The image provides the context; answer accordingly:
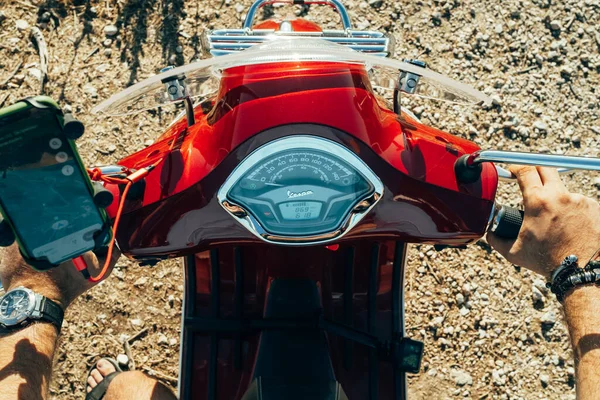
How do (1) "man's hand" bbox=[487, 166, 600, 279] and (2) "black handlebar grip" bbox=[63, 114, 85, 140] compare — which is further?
(1) "man's hand" bbox=[487, 166, 600, 279]

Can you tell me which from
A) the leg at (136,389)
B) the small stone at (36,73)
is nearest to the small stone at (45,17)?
the small stone at (36,73)

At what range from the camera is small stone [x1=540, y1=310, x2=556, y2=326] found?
248 cm

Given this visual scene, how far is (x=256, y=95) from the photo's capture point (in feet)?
3.95

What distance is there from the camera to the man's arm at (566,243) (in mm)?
1516

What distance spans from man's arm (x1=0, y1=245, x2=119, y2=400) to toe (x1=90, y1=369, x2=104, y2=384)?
2.29ft

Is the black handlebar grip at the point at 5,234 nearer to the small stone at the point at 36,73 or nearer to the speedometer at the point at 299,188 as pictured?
the speedometer at the point at 299,188

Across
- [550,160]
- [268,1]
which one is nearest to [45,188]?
[268,1]

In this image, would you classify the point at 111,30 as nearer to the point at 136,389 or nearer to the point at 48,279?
the point at 48,279

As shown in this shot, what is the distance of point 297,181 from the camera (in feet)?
3.81

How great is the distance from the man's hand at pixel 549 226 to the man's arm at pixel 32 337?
1.08 m

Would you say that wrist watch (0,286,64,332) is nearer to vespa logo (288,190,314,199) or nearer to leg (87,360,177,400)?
leg (87,360,177,400)

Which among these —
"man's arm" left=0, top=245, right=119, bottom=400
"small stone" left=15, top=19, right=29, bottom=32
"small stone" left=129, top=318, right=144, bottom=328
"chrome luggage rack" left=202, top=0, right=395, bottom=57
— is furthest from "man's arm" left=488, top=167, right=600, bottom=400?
"small stone" left=15, top=19, right=29, bottom=32

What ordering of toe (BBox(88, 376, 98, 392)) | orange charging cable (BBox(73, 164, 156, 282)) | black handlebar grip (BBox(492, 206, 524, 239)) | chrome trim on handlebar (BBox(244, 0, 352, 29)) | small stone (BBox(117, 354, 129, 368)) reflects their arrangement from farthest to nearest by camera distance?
small stone (BBox(117, 354, 129, 368)) → toe (BBox(88, 376, 98, 392)) → chrome trim on handlebar (BBox(244, 0, 352, 29)) → black handlebar grip (BBox(492, 206, 524, 239)) → orange charging cable (BBox(73, 164, 156, 282))

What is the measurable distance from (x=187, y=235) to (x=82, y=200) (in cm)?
24
